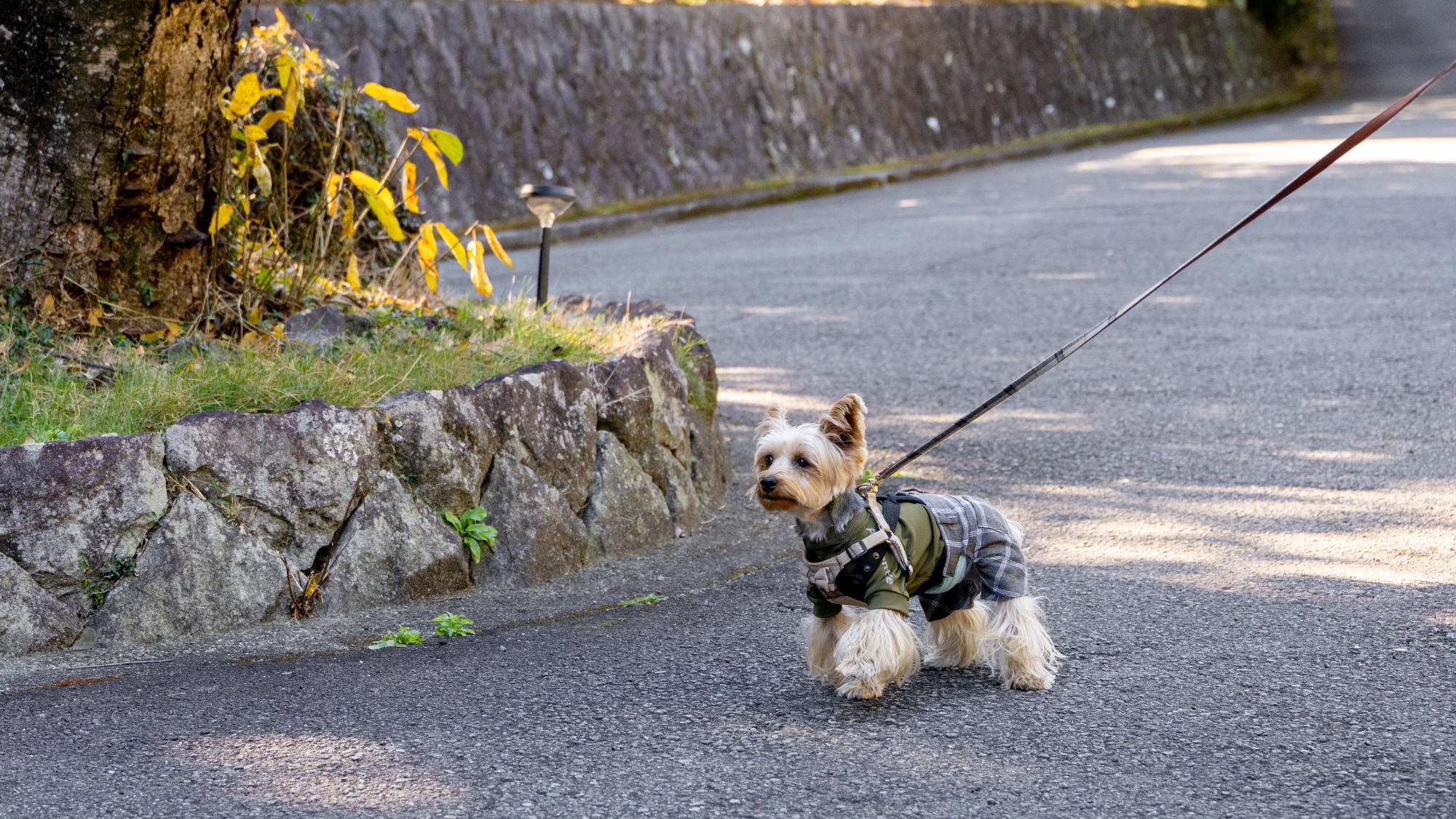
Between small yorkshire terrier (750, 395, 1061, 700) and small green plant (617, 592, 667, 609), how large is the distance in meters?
0.94

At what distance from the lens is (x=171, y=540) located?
170 inches

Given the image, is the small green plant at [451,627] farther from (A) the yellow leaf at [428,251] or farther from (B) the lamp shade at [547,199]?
(B) the lamp shade at [547,199]

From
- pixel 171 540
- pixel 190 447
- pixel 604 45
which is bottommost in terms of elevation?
pixel 171 540

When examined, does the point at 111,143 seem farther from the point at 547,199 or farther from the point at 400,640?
the point at 400,640

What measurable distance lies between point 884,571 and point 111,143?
3535 millimetres

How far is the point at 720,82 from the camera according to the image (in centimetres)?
1620

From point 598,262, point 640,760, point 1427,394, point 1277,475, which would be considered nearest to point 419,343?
point 640,760

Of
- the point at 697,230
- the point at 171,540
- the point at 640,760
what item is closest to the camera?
the point at 640,760

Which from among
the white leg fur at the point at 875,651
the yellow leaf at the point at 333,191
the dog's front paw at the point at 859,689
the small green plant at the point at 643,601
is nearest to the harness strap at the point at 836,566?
the white leg fur at the point at 875,651

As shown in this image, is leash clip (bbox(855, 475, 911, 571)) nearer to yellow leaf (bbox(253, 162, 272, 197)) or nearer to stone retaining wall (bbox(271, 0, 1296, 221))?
yellow leaf (bbox(253, 162, 272, 197))

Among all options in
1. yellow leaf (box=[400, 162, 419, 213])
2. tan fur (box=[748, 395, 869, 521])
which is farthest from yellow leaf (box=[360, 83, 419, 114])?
tan fur (box=[748, 395, 869, 521])

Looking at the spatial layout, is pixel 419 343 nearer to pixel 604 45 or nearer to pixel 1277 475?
pixel 1277 475

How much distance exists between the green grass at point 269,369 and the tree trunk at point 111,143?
1.19 feet

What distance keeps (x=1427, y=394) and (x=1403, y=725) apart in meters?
4.04
